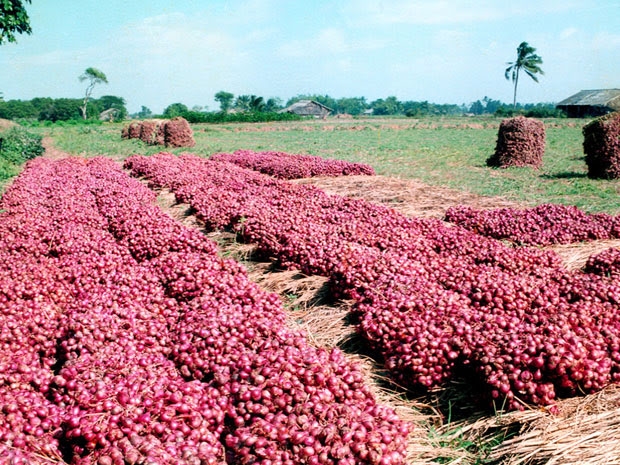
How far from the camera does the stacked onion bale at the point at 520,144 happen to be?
18.8 m

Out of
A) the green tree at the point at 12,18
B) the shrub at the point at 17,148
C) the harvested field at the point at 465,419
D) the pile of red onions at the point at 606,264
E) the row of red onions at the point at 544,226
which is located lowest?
the harvested field at the point at 465,419

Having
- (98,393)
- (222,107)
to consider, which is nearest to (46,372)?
(98,393)

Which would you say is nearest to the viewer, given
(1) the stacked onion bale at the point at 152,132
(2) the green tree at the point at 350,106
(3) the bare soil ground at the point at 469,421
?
(3) the bare soil ground at the point at 469,421

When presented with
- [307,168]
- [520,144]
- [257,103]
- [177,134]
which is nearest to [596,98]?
[257,103]

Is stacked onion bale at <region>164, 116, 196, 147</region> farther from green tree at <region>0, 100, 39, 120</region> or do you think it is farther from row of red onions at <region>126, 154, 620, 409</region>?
green tree at <region>0, 100, 39, 120</region>

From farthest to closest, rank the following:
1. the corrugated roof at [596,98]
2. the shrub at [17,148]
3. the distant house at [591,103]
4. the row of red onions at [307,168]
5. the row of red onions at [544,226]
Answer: the corrugated roof at [596,98]
the distant house at [591,103]
the shrub at [17,148]
the row of red onions at [307,168]
the row of red onions at [544,226]

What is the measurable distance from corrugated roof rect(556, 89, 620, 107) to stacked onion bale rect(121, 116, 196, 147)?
69408 millimetres

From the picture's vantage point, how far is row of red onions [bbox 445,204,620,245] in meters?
7.20

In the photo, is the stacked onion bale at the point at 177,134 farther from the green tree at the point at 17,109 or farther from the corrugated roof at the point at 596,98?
the green tree at the point at 17,109

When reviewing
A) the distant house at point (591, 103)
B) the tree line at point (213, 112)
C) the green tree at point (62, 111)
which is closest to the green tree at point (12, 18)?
the tree line at point (213, 112)

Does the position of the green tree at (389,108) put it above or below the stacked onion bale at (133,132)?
above

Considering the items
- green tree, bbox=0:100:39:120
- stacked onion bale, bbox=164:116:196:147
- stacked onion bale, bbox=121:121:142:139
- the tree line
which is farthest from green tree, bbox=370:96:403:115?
stacked onion bale, bbox=164:116:196:147

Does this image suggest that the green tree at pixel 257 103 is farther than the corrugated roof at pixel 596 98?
Yes

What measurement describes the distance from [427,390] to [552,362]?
40.2 inches
